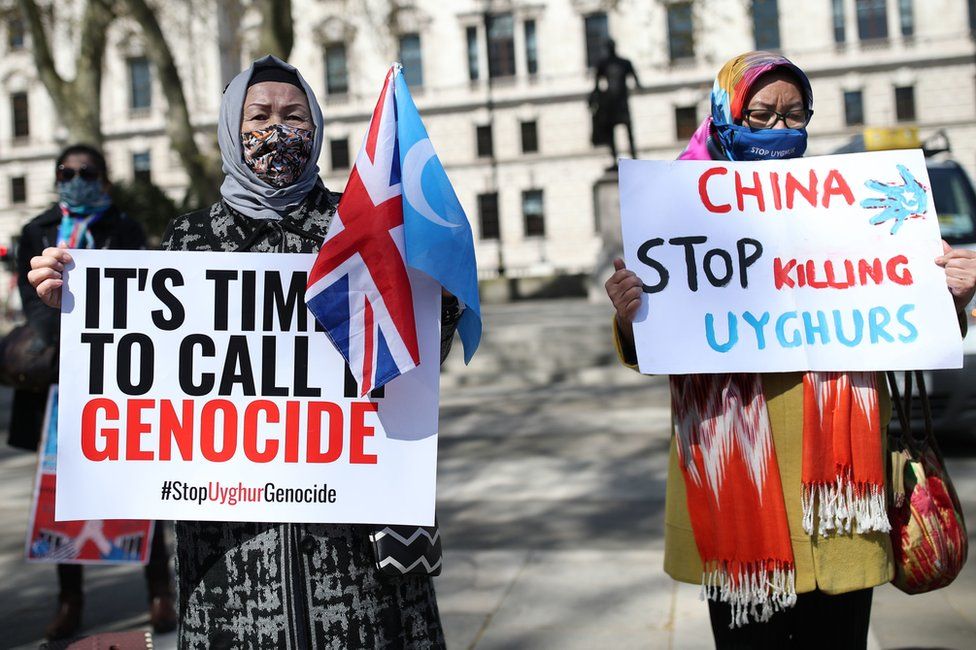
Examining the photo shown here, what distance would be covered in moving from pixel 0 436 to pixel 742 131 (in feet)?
33.9

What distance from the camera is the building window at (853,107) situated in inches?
1825

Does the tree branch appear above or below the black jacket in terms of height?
above

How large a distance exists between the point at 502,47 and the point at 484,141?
4.28 meters

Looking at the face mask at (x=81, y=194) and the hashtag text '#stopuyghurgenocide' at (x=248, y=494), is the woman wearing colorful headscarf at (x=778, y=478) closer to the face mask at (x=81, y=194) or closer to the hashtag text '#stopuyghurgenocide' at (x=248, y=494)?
the hashtag text '#stopuyghurgenocide' at (x=248, y=494)

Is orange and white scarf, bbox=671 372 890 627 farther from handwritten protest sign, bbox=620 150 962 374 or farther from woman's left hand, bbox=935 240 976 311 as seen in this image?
woman's left hand, bbox=935 240 976 311

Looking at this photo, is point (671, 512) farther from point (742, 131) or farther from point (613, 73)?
point (613, 73)

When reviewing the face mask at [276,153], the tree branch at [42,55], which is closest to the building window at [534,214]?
the tree branch at [42,55]

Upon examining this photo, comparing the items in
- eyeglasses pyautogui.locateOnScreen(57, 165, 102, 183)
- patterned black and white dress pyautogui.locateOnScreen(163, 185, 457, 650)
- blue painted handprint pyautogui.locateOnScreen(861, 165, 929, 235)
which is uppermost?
eyeglasses pyautogui.locateOnScreen(57, 165, 102, 183)

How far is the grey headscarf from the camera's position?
7.89ft

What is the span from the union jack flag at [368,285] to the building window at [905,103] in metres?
47.8

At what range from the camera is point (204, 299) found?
7.82 feet

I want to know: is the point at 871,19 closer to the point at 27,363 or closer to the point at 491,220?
the point at 491,220

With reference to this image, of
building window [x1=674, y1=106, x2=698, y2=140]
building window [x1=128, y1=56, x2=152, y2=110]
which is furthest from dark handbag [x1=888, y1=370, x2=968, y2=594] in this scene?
building window [x1=128, y1=56, x2=152, y2=110]

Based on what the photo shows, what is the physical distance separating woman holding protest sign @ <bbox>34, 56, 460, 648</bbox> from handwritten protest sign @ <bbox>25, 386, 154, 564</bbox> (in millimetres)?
2049
